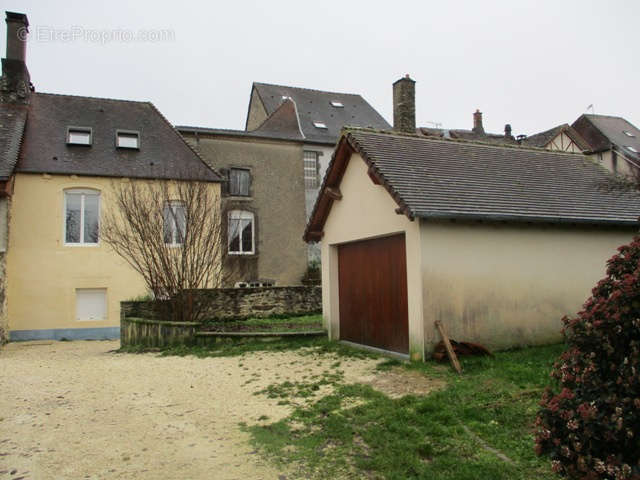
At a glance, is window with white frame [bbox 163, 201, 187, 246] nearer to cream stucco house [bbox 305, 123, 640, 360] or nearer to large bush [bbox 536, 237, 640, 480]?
cream stucco house [bbox 305, 123, 640, 360]

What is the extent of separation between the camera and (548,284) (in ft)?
33.8

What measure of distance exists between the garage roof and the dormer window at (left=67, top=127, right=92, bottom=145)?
37.6 feet

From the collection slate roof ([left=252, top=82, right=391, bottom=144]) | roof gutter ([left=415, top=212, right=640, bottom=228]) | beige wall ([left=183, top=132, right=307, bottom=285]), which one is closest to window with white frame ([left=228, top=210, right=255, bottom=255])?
beige wall ([left=183, top=132, right=307, bottom=285])

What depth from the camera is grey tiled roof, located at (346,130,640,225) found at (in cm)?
962

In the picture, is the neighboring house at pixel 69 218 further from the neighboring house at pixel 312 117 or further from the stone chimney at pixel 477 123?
the stone chimney at pixel 477 123

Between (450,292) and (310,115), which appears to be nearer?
(450,292)

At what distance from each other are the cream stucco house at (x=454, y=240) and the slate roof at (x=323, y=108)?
1813 cm

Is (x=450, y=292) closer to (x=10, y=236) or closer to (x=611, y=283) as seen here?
(x=611, y=283)

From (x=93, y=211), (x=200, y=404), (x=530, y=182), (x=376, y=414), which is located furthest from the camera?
(x=93, y=211)

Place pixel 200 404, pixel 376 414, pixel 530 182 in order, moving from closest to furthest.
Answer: pixel 376 414 → pixel 200 404 → pixel 530 182

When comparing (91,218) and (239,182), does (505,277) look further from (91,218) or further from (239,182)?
(239,182)

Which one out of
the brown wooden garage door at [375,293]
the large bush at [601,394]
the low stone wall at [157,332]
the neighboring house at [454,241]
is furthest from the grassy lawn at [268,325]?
the large bush at [601,394]

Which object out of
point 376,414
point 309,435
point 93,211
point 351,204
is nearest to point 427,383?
point 376,414

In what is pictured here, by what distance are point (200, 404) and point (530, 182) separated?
28.0 ft
